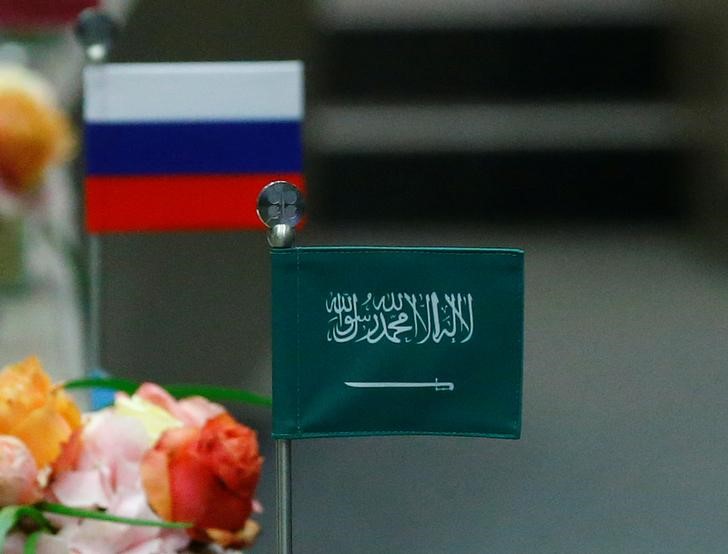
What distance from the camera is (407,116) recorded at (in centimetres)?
735

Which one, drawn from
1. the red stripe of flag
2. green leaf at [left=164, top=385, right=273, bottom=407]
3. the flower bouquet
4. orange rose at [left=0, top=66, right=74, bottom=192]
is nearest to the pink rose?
the flower bouquet

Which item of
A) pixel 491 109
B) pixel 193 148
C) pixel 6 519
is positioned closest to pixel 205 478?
pixel 6 519

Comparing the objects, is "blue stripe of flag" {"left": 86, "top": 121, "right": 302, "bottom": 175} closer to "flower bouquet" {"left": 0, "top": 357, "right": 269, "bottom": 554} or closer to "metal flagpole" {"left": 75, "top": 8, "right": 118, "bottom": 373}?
"metal flagpole" {"left": 75, "top": 8, "right": 118, "bottom": 373}

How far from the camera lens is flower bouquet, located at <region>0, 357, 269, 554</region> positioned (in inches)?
49.0

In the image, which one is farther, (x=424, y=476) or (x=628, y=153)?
(x=628, y=153)

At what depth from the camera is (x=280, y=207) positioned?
134 cm

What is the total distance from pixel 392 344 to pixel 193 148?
0.99m

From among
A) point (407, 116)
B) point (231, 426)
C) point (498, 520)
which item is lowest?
point (498, 520)

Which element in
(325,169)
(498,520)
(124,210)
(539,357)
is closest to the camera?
(124,210)

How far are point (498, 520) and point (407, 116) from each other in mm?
4582

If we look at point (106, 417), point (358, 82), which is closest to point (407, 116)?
point (358, 82)

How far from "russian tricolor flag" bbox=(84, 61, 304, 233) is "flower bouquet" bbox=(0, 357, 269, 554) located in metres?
0.86

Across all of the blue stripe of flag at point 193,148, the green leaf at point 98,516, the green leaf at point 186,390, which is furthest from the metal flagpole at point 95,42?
the green leaf at point 98,516

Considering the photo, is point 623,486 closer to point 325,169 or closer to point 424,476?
point 424,476
